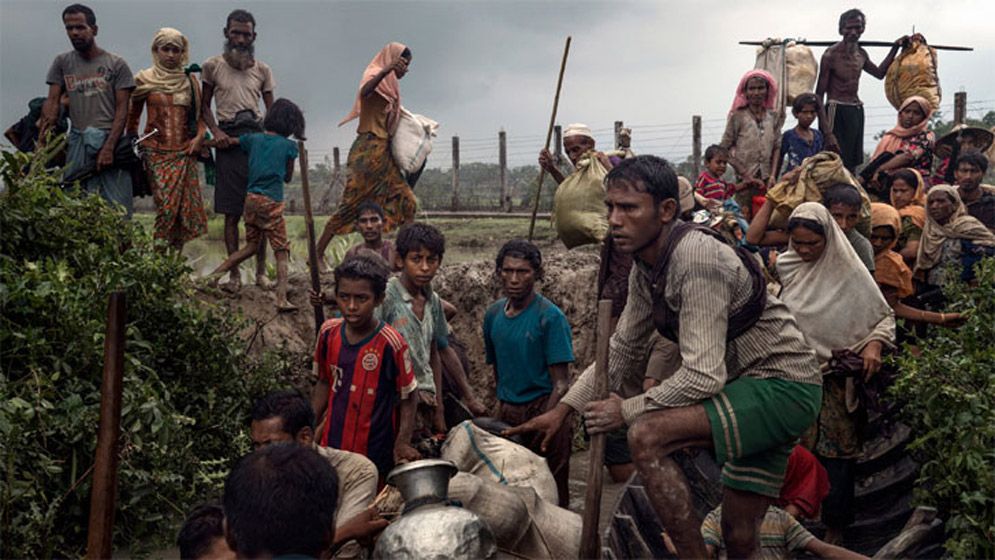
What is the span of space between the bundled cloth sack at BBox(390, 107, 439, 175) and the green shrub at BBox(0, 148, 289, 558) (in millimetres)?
2019

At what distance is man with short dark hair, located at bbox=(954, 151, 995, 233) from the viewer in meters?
6.51

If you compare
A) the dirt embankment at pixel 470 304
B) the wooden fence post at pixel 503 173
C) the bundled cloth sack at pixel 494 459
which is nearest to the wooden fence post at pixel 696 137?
the wooden fence post at pixel 503 173

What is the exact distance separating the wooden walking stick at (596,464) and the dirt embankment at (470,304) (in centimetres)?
340

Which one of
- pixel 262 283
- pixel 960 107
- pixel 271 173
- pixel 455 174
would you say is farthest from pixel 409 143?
pixel 455 174

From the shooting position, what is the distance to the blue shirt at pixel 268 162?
6020mm

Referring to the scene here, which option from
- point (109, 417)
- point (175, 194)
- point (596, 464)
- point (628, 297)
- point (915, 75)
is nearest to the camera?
point (109, 417)

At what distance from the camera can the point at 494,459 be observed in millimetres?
4121

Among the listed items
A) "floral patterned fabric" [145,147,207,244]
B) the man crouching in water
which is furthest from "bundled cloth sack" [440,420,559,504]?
"floral patterned fabric" [145,147,207,244]

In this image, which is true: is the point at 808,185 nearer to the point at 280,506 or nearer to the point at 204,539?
the point at 204,539

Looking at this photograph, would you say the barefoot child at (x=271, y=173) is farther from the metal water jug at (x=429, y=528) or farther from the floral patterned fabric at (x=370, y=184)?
the metal water jug at (x=429, y=528)

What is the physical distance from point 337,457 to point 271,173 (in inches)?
118

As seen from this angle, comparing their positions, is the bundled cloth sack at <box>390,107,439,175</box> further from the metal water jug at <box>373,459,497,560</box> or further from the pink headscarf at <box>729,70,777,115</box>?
the metal water jug at <box>373,459,497,560</box>

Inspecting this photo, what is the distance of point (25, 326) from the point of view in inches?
163

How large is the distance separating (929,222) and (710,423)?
12.9 feet
